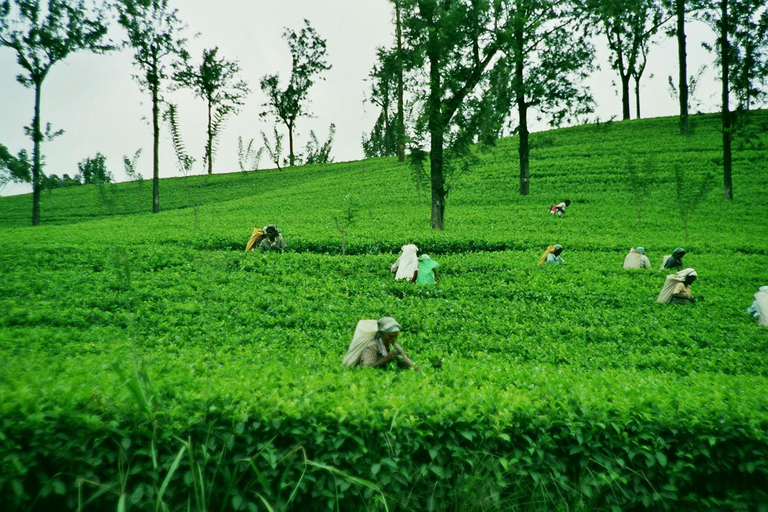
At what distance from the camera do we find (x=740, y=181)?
1181 inches

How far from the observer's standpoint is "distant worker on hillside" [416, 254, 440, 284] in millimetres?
12547

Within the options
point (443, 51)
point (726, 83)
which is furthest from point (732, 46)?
Answer: point (443, 51)

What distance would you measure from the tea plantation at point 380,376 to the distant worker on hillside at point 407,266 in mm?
461

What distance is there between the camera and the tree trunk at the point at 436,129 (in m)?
18.3

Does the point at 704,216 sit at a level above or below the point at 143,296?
above

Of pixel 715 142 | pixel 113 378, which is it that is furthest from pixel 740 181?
pixel 113 378

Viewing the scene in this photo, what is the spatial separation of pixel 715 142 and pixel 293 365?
140 ft

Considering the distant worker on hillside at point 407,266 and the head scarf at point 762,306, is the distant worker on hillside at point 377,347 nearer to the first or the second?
the distant worker on hillside at point 407,266

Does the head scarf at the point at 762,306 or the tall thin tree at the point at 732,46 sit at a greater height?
the tall thin tree at the point at 732,46

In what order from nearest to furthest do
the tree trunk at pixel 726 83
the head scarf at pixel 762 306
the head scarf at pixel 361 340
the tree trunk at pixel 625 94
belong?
the head scarf at pixel 361 340, the head scarf at pixel 762 306, the tree trunk at pixel 726 83, the tree trunk at pixel 625 94

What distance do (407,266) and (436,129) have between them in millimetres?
7892

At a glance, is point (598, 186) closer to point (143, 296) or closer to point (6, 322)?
Result: point (143, 296)

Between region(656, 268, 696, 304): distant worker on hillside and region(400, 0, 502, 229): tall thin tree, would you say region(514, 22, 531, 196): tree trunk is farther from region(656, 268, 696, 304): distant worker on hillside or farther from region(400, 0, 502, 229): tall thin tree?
region(656, 268, 696, 304): distant worker on hillside

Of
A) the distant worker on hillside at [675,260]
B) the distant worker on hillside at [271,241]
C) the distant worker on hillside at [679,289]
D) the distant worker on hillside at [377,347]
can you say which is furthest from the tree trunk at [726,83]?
the distant worker on hillside at [377,347]
